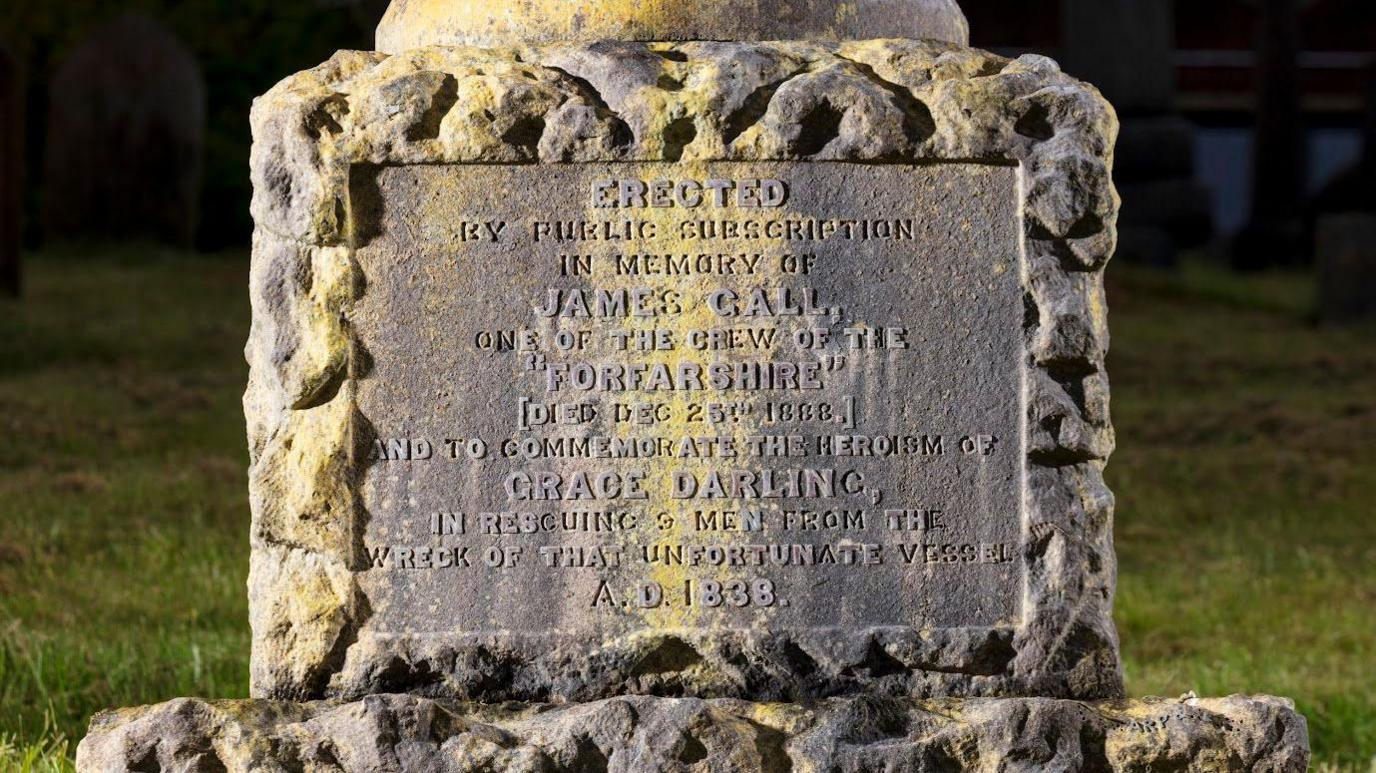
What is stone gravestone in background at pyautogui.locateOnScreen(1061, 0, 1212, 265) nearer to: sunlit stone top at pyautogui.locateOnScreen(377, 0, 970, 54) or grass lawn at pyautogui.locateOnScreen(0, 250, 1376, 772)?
grass lawn at pyautogui.locateOnScreen(0, 250, 1376, 772)

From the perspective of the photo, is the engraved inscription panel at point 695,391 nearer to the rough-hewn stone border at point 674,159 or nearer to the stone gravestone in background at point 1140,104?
the rough-hewn stone border at point 674,159

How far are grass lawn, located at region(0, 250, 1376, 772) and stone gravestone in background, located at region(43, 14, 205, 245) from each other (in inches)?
68.1

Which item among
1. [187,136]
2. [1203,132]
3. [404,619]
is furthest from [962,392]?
[1203,132]

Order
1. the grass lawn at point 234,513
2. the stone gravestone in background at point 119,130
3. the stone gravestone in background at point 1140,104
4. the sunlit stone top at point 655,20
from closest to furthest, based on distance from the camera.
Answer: the sunlit stone top at point 655,20 → the grass lawn at point 234,513 → the stone gravestone in background at point 119,130 → the stone gravestone in background at point 1140,104

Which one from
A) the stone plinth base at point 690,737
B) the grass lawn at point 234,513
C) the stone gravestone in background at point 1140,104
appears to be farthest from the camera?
the stone gravestone in background at point 1140,104

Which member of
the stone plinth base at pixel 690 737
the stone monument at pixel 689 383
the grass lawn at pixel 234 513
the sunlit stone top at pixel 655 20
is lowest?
the grass lawn at pixel 234 513

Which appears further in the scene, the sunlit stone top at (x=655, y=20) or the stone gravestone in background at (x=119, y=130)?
the stone gravestone in background at (x=119, y=130)

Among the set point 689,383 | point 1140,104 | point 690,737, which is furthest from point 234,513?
point 1140,104

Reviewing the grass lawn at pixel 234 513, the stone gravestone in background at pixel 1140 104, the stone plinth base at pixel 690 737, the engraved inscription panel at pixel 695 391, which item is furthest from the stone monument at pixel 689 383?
the stone gravestone in background at pixel 1140 104

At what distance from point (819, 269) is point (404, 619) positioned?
94cm

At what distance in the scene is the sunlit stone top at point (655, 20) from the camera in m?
3.32

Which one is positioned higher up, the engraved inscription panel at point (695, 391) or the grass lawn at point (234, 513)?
the engraved inscription panel at point (695, 391)

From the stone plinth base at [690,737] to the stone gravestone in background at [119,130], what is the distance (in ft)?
33.6

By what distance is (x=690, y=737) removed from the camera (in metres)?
3.02
